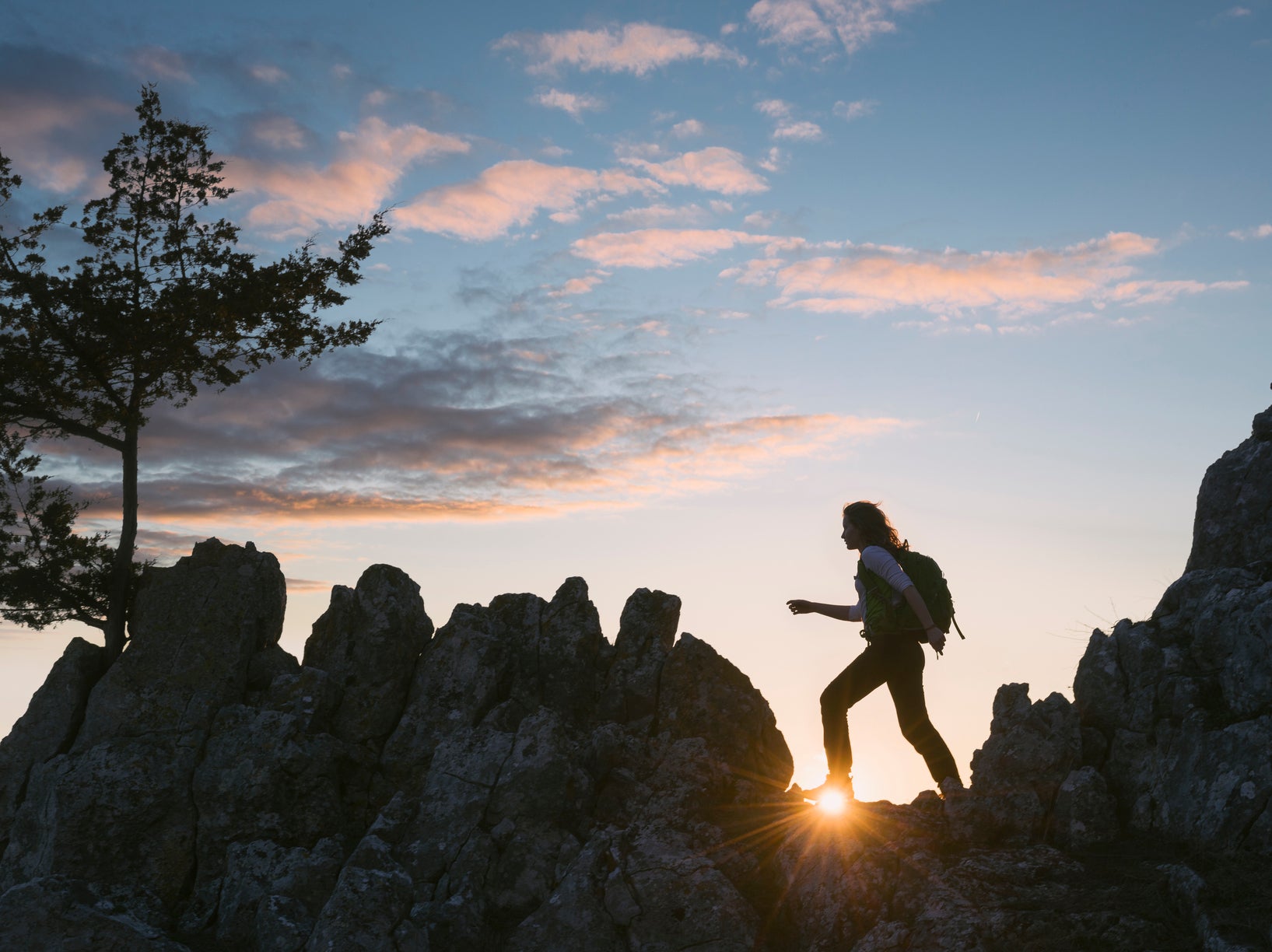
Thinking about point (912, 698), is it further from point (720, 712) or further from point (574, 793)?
point (720, 712)

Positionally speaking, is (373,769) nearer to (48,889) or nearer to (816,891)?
(48,889)

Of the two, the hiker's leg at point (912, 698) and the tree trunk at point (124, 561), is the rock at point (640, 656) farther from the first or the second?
the tree trunk at point (124, 561)

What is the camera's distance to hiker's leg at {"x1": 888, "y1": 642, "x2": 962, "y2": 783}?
16172mm

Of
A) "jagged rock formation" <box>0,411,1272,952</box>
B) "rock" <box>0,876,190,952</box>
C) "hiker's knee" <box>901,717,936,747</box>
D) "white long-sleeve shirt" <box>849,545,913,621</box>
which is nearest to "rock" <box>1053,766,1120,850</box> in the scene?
"jagged rock formation" <box>0,411,1272,952</box>

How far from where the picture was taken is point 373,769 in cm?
2297

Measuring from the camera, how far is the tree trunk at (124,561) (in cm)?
2580

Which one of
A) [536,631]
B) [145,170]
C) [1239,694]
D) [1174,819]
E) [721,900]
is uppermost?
[145,170]

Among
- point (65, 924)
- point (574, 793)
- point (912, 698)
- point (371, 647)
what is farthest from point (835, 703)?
point (65, 924)

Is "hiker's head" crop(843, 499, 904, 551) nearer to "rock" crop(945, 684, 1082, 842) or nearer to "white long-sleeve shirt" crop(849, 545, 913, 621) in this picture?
"white long-sleeve shirt" crop(849, 545, 913, 621)

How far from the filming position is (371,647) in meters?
24.5

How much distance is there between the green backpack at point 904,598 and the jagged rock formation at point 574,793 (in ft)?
9.57

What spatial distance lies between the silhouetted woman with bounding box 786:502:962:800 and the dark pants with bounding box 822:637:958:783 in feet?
0.04

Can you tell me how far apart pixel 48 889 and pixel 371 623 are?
8885 millimetres

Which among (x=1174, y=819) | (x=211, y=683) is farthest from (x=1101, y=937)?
(x=211, y=683)
